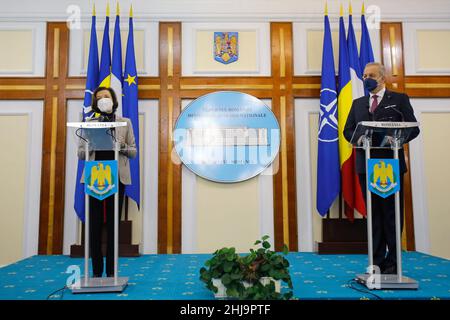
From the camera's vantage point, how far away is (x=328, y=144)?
148 inches

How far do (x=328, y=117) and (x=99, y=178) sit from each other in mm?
2344

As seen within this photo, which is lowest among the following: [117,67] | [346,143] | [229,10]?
[346,143]

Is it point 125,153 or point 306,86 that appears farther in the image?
point 306,86

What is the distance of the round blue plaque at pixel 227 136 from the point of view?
3891mm

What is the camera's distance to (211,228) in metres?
3.91

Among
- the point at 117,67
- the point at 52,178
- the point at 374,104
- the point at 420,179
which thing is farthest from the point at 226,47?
the point at 420,179

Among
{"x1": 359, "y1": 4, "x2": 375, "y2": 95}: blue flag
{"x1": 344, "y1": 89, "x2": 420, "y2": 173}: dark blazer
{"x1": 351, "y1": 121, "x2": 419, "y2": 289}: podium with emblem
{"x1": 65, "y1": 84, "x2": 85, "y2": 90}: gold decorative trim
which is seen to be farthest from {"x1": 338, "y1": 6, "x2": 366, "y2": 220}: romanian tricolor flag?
{"x1": 65, "y1": 84, "x2": 85, "y2": 90}: gold decorative trim

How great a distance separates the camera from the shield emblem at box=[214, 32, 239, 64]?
4.05 m

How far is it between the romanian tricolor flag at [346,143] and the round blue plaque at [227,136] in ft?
2.09

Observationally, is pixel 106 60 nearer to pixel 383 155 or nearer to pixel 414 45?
pixel 383 155

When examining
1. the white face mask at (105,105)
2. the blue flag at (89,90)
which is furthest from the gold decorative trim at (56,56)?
the white face mask at (105,105)

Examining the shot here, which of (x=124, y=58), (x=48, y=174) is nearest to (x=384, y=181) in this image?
(x=124, y=58)

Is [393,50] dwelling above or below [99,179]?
above

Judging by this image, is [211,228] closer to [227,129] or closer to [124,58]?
[227,129]
